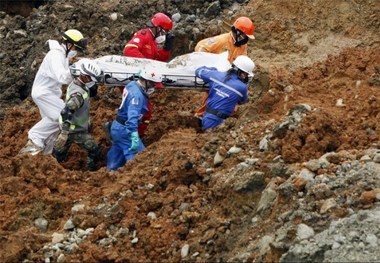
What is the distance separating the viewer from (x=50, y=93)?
44.0 ft

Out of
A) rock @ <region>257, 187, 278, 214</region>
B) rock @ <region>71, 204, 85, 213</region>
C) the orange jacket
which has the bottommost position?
rock @ <region>71, 204, 85, 213</region>

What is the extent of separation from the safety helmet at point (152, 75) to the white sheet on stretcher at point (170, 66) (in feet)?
0.32

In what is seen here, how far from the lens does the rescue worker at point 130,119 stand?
12562 millimetres

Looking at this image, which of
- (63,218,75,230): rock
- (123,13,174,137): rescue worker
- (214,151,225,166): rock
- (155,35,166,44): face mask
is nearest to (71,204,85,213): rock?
(63,218,75,230): rock

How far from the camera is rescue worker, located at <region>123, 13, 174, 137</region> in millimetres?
13906

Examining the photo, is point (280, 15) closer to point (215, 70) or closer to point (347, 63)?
point (347, 63)

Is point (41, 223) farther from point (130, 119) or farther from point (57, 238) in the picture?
point (130, 119)

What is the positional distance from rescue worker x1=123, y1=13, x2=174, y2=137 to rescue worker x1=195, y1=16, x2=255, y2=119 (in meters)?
0.57

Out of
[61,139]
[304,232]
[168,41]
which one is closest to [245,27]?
[168,41]

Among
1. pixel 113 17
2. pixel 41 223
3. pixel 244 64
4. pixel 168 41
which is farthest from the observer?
pixel 113 17

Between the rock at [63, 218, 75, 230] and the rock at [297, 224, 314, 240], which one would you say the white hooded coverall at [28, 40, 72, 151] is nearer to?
the rock at [63, 218, 75, 230]

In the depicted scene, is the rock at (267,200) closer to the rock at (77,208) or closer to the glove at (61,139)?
the rock at (77,208)

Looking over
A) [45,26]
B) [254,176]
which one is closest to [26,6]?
[45,26]

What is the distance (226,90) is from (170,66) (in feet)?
3.46
